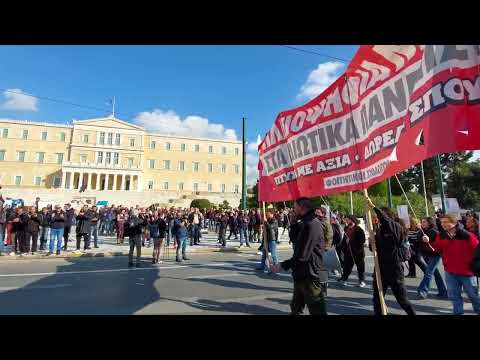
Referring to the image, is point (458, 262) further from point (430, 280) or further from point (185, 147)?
point (185, 147)

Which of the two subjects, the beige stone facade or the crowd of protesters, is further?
the beige stone facade

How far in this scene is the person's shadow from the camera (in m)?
5.32

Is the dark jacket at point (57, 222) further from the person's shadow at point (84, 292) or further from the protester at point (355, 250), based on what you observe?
the protester at point (355, 250)

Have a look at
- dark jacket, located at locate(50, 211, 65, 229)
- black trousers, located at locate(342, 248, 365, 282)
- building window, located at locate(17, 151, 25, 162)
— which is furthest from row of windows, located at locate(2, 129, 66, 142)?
black trousers, located at locate(342, 248, 365, 282)

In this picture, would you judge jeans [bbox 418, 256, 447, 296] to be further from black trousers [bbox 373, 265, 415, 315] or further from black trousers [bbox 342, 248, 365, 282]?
black trousers [bbox 373, 265, 415, 315]

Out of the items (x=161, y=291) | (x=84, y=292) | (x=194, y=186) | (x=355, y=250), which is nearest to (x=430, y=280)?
(x=355, y=250)

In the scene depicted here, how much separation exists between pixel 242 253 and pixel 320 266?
36.0ft

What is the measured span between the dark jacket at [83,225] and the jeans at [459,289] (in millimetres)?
13526

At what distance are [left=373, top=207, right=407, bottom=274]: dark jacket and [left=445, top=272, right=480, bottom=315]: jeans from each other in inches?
50.7

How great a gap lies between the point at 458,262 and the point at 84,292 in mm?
7223

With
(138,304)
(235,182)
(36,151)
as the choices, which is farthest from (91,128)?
(138,304)

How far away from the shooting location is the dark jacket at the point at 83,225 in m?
13.5

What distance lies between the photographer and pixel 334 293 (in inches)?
270
